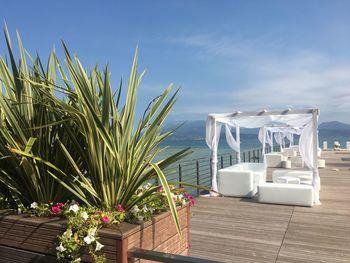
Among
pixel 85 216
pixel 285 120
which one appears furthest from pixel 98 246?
pixel 285 120

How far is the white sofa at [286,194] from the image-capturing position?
5457 millimetres

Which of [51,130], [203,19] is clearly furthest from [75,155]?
[203,19]

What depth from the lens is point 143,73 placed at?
222 centimetres

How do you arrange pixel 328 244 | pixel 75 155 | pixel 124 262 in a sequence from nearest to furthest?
1. pixel 124 262
2. pixel 75 155
3. pixel 328 244

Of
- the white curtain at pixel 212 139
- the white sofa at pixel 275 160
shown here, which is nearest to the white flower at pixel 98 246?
the white curtain at pixel 212 139

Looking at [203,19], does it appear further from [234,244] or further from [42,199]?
[42,199]

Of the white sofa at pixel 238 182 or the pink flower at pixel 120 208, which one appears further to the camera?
the white sofa at pixel 238 182

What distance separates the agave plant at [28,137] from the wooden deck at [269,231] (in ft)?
6.13

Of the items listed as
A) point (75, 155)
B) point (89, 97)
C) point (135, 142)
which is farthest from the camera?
point (75, 155)

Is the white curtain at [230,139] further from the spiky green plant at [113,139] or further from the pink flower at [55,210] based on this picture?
the pink flower at [55,210]

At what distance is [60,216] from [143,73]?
3.66 feet

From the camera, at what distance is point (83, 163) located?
211 cm

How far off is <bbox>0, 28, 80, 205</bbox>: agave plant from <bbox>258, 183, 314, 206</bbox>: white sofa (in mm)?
4359

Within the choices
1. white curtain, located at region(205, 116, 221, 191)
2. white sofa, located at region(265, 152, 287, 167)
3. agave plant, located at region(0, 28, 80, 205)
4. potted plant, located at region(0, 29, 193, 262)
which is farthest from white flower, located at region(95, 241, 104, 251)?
white sofa, located at region(265, 152, 287, 167)
